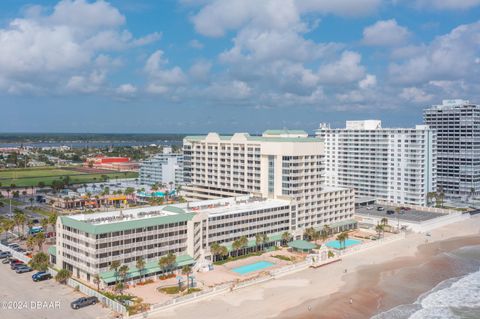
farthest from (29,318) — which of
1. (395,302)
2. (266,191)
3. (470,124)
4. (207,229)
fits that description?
(470,124)

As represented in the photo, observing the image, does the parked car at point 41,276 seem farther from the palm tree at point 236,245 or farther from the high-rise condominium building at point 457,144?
the high-rise condominium building at point 457,144

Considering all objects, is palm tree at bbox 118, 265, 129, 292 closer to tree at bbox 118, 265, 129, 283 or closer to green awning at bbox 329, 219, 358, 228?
tree at bbox 118, 265, 129, 283

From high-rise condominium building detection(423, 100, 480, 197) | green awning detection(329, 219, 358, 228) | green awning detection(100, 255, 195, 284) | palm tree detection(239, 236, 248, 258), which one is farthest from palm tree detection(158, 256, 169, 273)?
high-rise condominium building detection(423, 100, 480, 197)

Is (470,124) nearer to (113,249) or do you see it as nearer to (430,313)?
(430,313)

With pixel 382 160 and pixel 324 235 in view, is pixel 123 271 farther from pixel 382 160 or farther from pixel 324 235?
pixel 382 160

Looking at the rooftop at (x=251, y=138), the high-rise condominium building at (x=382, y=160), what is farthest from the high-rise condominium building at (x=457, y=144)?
the rooftop at (x=251, y=138)

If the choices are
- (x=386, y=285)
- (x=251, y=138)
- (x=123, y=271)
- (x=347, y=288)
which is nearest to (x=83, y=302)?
(x=123, y=271)
